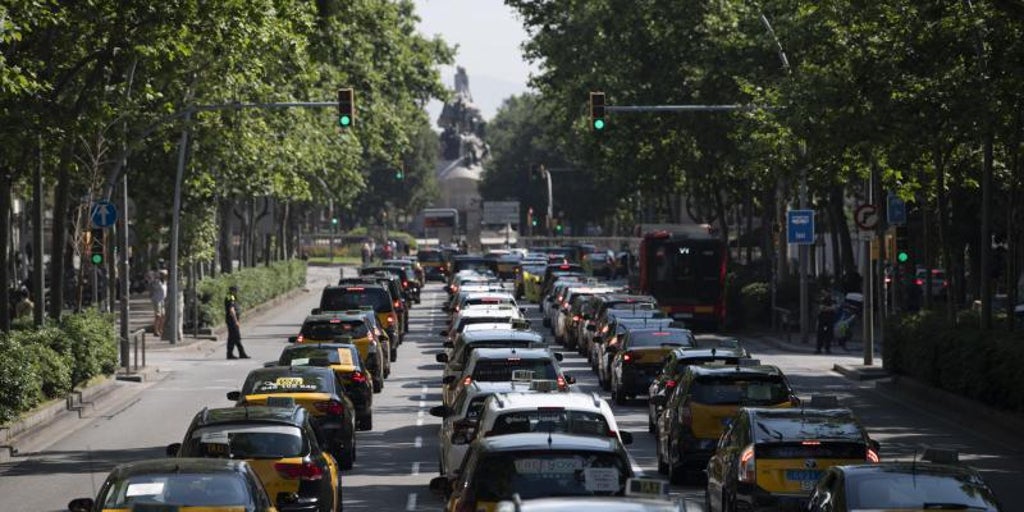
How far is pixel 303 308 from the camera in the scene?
79562 mm

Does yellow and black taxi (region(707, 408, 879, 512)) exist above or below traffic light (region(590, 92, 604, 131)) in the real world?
below

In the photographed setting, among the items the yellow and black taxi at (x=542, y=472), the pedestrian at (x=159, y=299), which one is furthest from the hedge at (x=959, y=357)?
the pedestrian at (x=159, y=299)

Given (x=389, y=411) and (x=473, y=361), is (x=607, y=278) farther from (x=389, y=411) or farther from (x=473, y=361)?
(x=473, y=361)

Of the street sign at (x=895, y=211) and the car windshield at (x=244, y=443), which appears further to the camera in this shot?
the street sign at (x=895, y=211)

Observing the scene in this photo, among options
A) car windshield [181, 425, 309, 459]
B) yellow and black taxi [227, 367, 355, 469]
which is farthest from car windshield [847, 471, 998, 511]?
yellow and black taxi [227, 367, 355, 469]

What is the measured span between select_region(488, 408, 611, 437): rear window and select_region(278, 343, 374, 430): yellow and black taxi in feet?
36.9

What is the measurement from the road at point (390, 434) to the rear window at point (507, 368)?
54.6 inches

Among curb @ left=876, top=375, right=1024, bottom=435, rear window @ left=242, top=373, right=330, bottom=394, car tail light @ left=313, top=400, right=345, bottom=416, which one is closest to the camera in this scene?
rear window @ left=242, top=373, right=330, bottom=394

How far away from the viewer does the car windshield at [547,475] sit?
1416cm

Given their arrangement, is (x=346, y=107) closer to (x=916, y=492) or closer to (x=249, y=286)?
(x=249, y=286)

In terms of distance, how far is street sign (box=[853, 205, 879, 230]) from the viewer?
147ft

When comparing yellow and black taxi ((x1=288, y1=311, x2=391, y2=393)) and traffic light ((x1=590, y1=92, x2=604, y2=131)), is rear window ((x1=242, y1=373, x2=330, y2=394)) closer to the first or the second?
yellow and black taxi ((x1=288, y1=311, x2=391, y2=393))

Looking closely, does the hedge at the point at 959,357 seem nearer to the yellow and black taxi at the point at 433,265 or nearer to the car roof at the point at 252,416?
the car roof at the point at 252,416

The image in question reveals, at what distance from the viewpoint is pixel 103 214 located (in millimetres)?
43531
